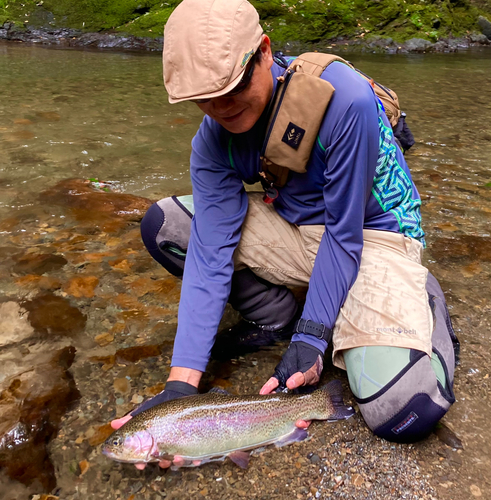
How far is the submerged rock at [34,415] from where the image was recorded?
2180 mm

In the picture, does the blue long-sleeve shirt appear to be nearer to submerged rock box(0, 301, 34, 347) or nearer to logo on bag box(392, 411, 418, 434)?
logo on bag box(392, 411, 418, 434)

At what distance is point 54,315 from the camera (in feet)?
10.4

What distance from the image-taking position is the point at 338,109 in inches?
87.5

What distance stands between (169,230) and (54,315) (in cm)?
98

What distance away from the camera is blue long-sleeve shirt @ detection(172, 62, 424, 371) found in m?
2.26

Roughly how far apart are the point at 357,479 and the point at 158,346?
54.1 inches

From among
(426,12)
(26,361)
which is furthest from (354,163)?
(426,12)

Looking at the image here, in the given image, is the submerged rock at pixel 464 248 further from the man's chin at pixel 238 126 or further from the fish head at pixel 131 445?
the fish head at pixel 131 445

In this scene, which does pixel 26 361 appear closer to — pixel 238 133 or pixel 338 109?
pixel 238 133

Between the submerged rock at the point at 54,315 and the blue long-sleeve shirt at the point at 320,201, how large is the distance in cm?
96

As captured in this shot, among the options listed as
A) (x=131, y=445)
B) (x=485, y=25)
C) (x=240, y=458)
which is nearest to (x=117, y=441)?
(x=131, y=445)

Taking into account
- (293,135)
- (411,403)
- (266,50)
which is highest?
(266,50)

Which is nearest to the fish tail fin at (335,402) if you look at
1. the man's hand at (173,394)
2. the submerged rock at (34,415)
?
the man's hand at (173,394)

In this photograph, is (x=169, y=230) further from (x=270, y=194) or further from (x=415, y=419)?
(x=415, y=419)
